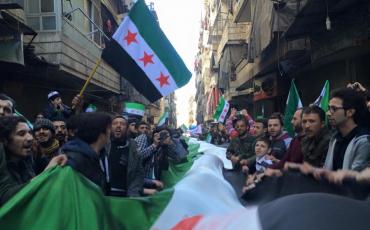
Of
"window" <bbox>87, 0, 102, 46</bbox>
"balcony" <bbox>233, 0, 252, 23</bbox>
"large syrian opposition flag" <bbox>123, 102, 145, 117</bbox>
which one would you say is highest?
"balcony" <bbox>233, 0, 252, 23</bbox>

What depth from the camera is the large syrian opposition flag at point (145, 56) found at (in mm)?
7375

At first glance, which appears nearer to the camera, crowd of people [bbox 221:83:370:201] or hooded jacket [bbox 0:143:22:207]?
crowd of people [bbox 221:83:370:201]

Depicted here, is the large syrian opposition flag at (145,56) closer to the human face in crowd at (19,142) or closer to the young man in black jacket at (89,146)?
the young man in black jacket at (89,146)

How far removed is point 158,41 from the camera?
7922 mm

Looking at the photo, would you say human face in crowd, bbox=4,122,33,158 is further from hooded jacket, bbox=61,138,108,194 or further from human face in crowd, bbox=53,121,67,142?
human face in crowd, bbox=53,121,67,142

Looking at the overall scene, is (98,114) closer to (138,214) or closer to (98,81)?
(138,214)

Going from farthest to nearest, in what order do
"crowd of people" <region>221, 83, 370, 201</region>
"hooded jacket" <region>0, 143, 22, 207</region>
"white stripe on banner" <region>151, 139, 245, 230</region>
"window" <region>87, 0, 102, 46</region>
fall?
"window" <region>87, 0, 102, 46</region> < "white stripe on banner" <region>151, 139, 245, 230</region> < "hooded jacket" <region>0, 143, 22, 207</region> < "crowd of people" <region>221, 83, 370, 201</region>

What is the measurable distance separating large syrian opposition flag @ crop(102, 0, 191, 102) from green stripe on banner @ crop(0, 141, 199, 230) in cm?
390

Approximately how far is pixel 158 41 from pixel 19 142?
14.5 ft

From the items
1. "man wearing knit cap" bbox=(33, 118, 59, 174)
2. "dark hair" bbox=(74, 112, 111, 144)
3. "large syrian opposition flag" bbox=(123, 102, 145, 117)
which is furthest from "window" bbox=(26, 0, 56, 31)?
"dark hair" bbox=(74, 112, 111, 144)

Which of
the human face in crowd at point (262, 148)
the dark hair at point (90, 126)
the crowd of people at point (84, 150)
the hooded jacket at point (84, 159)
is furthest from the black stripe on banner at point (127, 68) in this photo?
the hooded jacket at point (84, 159)

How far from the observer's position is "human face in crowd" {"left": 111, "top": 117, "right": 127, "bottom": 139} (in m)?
5.61

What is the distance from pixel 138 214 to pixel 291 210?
242 centimetres

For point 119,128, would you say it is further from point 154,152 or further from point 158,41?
point 158,41
